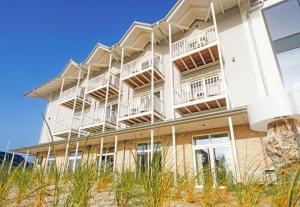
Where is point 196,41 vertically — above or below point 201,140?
above

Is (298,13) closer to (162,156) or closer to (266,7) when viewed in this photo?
(266,7)

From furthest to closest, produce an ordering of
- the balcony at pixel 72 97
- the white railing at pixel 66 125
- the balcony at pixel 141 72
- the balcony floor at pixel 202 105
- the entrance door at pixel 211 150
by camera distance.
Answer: the white railing at pixel 66 125
the balcony at pixel 72 97
the balcony at pixel 141 72
the balcony floor at pixel 202 105
the entrance door at pixel 211 150

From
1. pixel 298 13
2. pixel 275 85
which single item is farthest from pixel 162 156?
pixel 298 13

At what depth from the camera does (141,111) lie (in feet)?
41.0

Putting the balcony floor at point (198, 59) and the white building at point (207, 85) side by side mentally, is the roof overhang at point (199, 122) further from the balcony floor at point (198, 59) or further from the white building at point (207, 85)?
the balcony floor at point (198, 59)

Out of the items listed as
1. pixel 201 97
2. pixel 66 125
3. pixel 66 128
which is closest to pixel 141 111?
pixel 201 97

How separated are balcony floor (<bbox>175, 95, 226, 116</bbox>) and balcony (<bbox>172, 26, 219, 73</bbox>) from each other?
3.02 meters

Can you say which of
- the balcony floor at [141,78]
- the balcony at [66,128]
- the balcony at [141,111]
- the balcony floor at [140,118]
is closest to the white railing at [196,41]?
the balcony floor at [141,78]

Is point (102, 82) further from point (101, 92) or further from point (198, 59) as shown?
point (198, 59)

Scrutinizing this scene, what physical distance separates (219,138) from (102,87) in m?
9.67

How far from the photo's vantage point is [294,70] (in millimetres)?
10258

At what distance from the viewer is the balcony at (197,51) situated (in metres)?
11.6

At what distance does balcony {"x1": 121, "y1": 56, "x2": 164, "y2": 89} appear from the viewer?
1352 centimetres

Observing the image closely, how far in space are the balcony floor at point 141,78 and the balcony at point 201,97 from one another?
7.66ft
